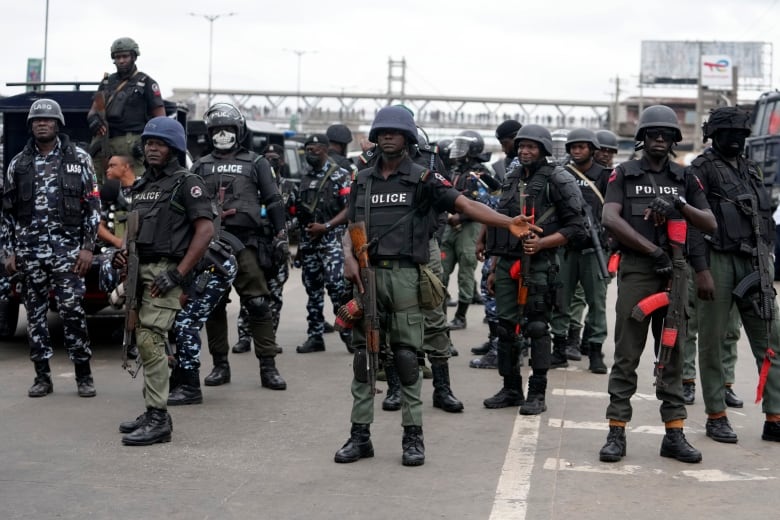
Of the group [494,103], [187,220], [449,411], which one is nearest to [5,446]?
[187,220]

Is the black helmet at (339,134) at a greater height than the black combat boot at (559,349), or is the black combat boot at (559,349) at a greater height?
the black helmet at (339,134)

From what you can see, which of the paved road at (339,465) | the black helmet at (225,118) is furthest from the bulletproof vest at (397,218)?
the black helmet at (225,118)

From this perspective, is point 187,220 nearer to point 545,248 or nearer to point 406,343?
point 406,343

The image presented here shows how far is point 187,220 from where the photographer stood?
7.18 metres

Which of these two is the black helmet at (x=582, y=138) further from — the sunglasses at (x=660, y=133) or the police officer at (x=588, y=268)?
the sunglasses at (x=660, y=133)

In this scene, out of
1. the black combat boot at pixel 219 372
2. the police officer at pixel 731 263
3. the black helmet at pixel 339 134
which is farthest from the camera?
the black helmet at pixel 339 134

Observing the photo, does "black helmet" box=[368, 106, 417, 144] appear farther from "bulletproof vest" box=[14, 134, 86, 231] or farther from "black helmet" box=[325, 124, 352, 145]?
"black helmet" box=[325, 124, 352, 145]

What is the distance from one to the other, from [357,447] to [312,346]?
14.4 ft

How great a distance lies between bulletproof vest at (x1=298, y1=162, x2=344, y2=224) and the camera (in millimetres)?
10867

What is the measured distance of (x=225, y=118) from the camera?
342 inches

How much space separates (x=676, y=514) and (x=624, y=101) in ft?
350

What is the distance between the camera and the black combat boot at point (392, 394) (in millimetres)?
8133

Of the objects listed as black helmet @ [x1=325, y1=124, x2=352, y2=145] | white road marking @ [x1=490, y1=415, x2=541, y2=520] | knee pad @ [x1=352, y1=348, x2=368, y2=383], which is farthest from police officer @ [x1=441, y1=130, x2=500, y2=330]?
knee pad @ [x1=352, y1=348, x2=368, y2=383]

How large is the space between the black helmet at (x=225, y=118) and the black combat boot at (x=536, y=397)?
2967mm
